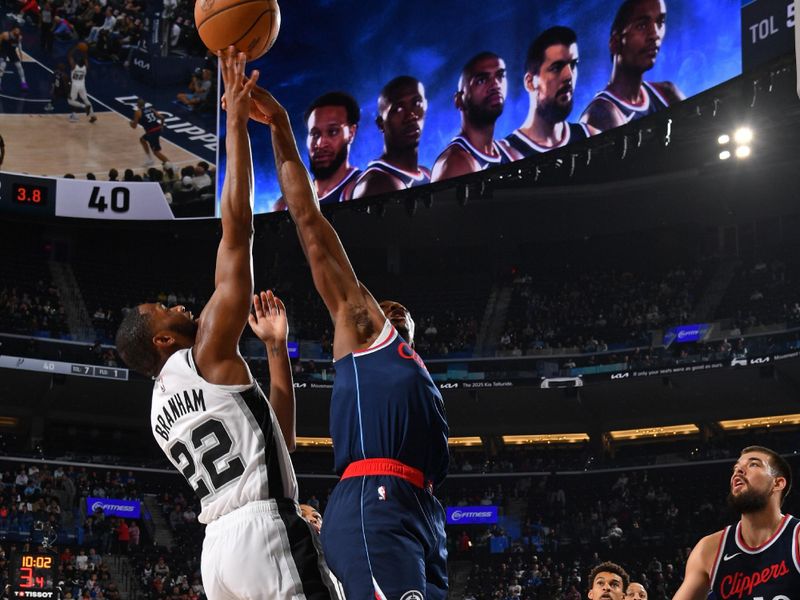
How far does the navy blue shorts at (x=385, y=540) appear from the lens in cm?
384

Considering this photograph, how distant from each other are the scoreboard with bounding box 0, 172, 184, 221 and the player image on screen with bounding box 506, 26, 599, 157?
10.00m

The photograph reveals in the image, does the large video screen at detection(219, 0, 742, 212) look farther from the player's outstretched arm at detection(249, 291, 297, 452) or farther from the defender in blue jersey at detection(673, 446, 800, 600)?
the player's outstretched arm at detection(249, 291, 297, 452)

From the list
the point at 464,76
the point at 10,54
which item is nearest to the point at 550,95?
A: the point at 464,76

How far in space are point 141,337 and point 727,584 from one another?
11.8 feet

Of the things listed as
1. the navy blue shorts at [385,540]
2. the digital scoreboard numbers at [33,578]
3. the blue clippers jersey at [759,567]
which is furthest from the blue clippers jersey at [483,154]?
the navy blue shorts at [385,540]

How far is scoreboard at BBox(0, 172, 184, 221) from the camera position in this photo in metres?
27.2

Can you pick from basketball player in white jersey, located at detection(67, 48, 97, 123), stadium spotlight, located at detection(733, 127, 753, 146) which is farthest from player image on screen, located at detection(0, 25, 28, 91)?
stadium spotlight, located at detection(733, 127, 753, 146)

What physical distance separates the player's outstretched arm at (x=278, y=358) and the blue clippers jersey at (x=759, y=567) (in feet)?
8.48

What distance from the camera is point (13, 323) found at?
30.0 metres

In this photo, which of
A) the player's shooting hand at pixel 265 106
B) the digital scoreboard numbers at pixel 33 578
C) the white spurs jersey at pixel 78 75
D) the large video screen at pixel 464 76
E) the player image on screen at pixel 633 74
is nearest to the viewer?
the player's shooting hand at pixel 265 106

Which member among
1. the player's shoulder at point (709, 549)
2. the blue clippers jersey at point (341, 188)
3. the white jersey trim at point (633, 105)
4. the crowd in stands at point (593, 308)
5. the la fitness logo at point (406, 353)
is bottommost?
the player's shoulder at point (709, 549)

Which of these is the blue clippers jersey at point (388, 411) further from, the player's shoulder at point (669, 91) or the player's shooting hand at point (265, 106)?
the player's shoulder at point (669, 91)

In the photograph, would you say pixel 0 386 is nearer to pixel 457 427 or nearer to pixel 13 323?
pixel 13 323

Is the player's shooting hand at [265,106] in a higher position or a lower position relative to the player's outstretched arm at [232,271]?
higher
